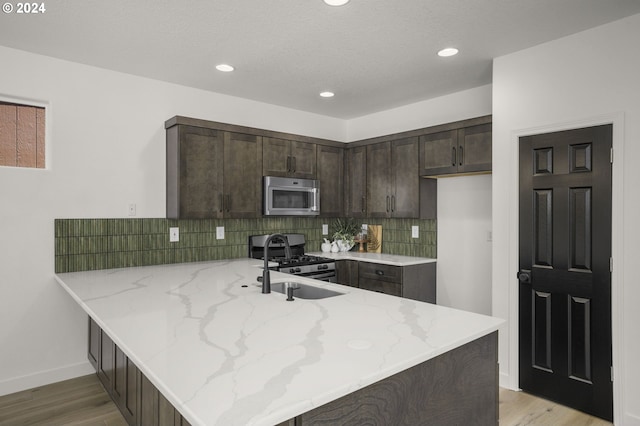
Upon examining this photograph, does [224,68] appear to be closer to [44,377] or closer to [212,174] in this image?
[212,174]

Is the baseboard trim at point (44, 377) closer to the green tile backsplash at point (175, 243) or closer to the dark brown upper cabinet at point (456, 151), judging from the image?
the green tile backsplash at point (175, 243)

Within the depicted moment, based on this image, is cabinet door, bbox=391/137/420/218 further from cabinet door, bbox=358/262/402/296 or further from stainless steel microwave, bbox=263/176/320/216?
stainless steel microwave, bbox=263/176/320/216

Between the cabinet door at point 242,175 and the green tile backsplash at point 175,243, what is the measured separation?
1.07 feet

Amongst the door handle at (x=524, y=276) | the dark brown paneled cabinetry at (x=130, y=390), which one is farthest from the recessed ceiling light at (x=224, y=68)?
the door handle at (x=524, y=276)

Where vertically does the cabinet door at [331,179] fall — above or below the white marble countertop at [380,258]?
above

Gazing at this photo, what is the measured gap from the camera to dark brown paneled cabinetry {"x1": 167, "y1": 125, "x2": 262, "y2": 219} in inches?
139

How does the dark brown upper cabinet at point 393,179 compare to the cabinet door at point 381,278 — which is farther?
the dark brown upper cabinet at point 393,179

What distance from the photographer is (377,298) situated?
7.22 feet

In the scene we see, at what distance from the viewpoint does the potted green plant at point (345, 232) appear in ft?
15.7

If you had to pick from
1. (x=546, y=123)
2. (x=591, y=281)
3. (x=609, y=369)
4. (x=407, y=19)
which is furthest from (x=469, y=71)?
(x=609, y=369)

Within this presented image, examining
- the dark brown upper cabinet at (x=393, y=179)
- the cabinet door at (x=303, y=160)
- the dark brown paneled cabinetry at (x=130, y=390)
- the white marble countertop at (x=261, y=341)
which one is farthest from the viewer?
the cabinet door at (x=303, y=160)

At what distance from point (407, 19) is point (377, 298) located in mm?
1712

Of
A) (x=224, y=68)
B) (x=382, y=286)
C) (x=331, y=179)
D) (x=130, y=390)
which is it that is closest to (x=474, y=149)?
(x=382, y=286)

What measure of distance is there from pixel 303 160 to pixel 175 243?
62.2 inches
